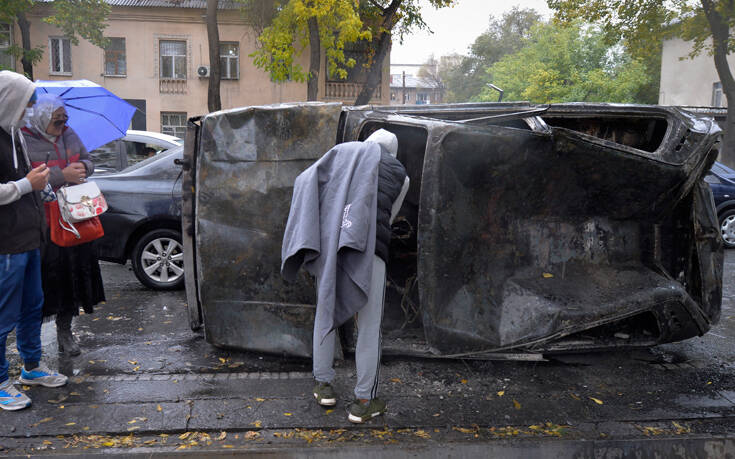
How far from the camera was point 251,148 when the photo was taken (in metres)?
4.19

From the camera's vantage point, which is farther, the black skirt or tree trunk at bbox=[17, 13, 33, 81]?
tree trunk at bbox=[17, 13, 33, 81]

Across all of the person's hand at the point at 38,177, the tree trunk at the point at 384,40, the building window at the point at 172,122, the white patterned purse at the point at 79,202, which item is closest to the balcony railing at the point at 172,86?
the building window at the point at 172,122

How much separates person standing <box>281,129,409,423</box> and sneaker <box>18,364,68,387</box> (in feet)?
5.76

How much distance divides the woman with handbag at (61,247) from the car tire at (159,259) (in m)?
1.97

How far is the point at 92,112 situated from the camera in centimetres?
538

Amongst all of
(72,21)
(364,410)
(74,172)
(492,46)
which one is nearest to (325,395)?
(364,410)

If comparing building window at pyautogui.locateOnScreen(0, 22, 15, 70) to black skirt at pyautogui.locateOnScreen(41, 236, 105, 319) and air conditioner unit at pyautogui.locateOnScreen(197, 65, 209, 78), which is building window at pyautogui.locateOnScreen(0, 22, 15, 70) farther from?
black skirt at pyautogui.locateOnScreen(41, 236, 105, 319)

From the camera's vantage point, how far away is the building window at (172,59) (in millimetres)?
25547

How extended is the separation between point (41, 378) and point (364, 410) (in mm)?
2134

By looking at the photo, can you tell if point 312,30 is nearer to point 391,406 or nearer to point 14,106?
point 14,106

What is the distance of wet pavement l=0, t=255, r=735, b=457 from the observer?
3156 millimetres

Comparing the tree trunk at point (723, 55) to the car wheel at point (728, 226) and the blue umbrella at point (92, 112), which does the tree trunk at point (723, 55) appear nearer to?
the car wheel at point (728, 226)

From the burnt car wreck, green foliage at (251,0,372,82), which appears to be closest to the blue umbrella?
the burnt car wreck

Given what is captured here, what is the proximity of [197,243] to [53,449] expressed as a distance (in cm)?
160
